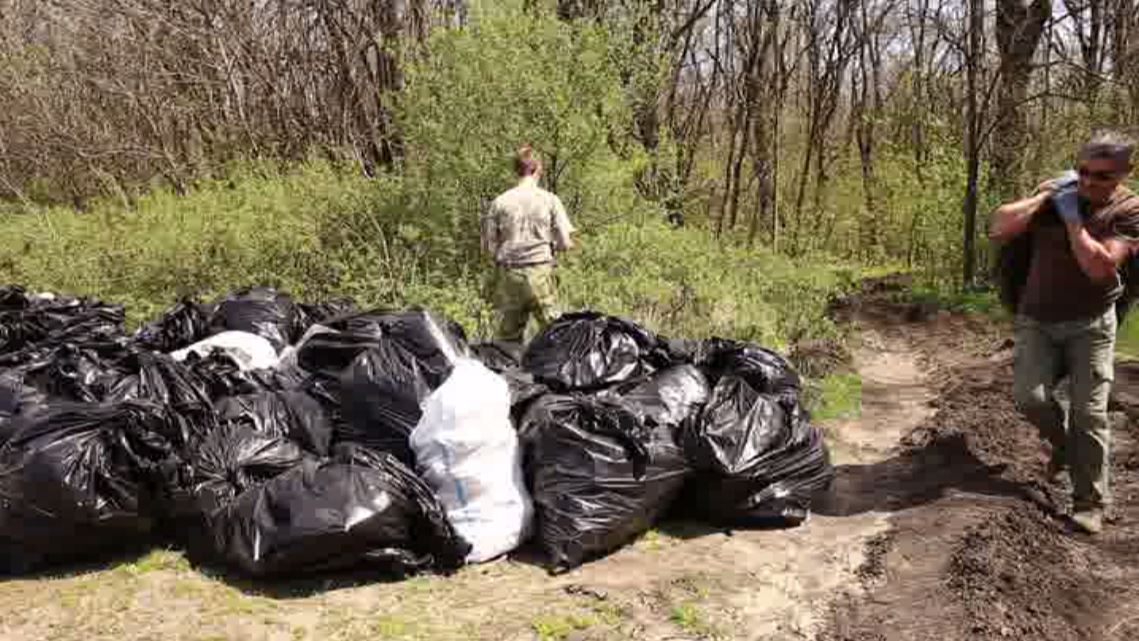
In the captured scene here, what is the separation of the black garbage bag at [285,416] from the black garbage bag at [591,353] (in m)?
1.00

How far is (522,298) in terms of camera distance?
5352 millimetres

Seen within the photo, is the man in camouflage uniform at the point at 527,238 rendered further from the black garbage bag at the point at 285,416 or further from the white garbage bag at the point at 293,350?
the black garbage bag at the point at 285,416

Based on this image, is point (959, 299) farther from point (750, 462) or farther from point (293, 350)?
point (293, 350)

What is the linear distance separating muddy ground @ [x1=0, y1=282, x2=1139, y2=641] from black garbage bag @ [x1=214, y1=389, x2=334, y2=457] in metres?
0.62

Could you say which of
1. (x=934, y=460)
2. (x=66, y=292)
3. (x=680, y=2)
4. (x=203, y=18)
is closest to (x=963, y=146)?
(x=680, y=2)

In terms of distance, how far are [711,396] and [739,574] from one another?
813 mm

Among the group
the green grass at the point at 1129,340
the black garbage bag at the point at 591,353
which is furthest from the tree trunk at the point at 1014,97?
the black garbage bag at the point at 591,353

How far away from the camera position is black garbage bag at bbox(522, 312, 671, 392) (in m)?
3.86

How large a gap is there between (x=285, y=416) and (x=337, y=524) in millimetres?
906

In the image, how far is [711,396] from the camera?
11.8 ft

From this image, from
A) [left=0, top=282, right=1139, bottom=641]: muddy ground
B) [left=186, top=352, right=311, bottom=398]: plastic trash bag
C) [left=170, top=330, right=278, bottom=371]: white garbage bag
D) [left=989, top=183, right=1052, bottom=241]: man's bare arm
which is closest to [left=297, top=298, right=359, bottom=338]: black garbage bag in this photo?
[left=170, top=330, right=278, bottom=371]: white garbage bag

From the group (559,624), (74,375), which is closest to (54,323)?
(74,375)

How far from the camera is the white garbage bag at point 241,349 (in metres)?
4.27

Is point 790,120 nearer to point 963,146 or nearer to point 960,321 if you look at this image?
point 963,146
